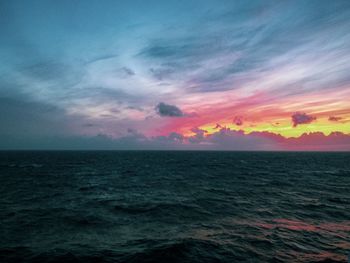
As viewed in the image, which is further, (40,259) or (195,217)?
(195,217)

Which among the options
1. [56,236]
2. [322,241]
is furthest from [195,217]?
[56,236]

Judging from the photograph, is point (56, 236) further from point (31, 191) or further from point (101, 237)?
point (31, 191)

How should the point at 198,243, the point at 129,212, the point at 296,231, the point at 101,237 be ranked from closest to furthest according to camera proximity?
the point at 198,243, the point at 101,237, the point at 296,231, the point at 129,212

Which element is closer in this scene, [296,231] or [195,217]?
[296,231]

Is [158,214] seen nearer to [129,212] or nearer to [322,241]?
[129,212]

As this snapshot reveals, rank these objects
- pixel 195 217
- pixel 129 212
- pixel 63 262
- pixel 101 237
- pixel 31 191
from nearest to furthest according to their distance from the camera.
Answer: pixel 63 262 → pixel 101 237 → pixel 195 217 → pixel 129 212 → pixel 31 191

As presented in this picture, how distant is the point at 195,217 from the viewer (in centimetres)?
2498

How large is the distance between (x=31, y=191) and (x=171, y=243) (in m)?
34.0

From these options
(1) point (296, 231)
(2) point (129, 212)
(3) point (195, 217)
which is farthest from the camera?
(2) point (129, 212)

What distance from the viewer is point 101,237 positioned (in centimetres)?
1925

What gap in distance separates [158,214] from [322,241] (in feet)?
51.9

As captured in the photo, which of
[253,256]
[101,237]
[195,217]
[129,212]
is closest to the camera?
[253,256]

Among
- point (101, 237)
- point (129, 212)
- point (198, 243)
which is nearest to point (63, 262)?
point (101, 237)

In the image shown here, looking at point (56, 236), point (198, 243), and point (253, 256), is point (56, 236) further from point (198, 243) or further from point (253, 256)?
point (253, 256)
